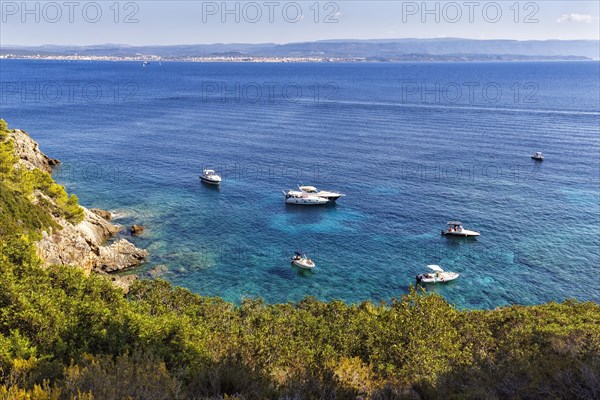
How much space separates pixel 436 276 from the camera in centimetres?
4784

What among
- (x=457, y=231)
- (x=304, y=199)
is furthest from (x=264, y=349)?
(x=304, y=199)

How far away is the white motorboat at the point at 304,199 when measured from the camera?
68.9 metres

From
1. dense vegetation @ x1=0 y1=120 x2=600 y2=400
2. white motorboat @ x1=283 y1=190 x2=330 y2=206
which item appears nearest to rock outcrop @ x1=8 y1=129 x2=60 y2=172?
white motorboat @ x1=283 y1=190 x2=330 y2=206

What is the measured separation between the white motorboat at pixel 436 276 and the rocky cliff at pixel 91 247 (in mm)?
30955

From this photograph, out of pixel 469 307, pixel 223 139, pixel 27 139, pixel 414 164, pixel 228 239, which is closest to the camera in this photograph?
pixel 469 307

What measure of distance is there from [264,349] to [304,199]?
4860 centimetres

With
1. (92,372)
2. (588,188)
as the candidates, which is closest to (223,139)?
(588,188)

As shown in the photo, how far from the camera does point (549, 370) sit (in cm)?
1773

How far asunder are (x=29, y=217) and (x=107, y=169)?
145ft

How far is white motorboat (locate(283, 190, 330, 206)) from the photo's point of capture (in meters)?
68.9

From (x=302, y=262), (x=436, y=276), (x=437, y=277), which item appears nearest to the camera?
(x=437, y=277)

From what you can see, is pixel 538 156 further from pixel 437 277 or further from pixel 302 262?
pixel 302 262

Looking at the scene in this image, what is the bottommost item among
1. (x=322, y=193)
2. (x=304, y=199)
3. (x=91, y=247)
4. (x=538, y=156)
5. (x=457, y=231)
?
(x=457, y=231)

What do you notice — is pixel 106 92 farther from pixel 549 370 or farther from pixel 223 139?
pixel 549 370
